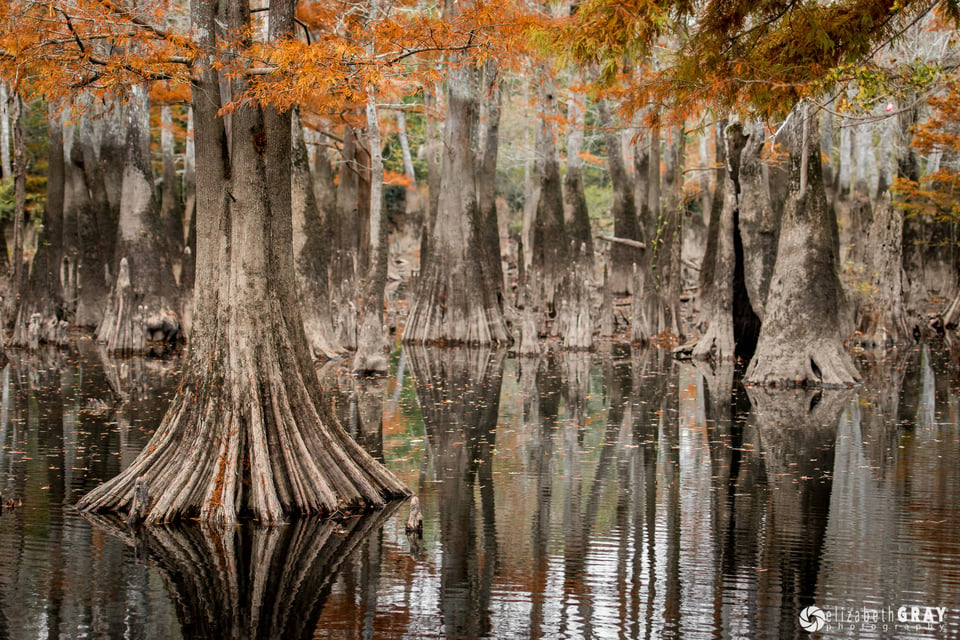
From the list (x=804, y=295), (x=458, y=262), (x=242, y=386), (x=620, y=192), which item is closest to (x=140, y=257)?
(x=458, y=262)

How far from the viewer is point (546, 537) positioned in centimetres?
729

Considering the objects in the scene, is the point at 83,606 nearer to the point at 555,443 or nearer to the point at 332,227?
the point at 555,443

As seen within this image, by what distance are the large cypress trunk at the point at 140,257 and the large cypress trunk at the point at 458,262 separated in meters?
4.87

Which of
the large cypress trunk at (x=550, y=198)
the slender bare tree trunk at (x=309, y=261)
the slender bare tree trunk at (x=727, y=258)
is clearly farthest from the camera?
the large cypress trunk at (x=550, y=198)

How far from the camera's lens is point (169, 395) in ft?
45.1

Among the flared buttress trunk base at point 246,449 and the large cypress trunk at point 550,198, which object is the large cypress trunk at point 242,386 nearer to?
the flared buttress trunk base at point 246,449

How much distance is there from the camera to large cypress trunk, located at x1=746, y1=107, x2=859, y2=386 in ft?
48.6

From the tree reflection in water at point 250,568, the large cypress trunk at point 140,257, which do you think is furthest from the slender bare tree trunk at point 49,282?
the tree reflection in water at point 250,568

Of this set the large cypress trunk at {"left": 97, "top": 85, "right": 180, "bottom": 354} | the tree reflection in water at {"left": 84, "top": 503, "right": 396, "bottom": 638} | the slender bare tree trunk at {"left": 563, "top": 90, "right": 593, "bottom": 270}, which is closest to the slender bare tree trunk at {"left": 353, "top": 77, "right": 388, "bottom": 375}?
the large cypress trunk at {"left": 97, "top": 85, "right": 180, "bottom": 354}

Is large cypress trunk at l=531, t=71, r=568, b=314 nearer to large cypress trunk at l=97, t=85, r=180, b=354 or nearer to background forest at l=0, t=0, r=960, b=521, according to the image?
background forest at l=0, t=0, r=960, b=521

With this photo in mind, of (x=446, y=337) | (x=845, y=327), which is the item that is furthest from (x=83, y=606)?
(x=845, y=327)

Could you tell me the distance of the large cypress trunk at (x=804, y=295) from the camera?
14.8 meters

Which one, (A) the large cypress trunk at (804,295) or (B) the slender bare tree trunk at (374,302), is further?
(B) the slender bare tree trunk at (374,302)

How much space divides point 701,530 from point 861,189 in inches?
1050
